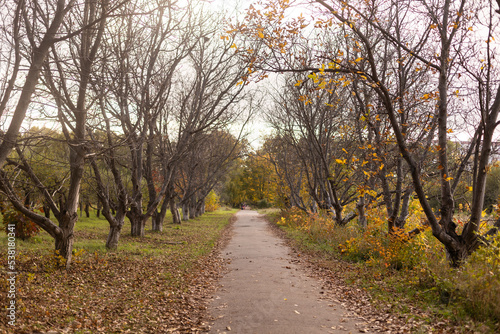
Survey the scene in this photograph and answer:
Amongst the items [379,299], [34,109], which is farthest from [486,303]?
[34,109]

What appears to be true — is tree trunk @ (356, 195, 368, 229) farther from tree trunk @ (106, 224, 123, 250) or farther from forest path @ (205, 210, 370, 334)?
tree trunk @ (106, 224, 123, 250)

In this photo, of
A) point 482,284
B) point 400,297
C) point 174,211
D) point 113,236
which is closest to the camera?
point 482,284

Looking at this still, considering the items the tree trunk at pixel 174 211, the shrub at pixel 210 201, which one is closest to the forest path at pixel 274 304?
the tree trunk at pixel 174 211

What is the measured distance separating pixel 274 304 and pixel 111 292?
10.2 feet

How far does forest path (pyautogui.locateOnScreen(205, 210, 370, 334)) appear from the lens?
532cm

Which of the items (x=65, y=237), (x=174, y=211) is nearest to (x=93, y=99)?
(x=65, y=237)

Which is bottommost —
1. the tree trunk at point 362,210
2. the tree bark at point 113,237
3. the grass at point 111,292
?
the grass at point 111,292

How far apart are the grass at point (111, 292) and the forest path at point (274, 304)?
49 centimetres

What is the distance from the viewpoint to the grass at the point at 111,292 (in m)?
5.25

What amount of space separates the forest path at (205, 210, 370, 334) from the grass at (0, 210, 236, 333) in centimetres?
49

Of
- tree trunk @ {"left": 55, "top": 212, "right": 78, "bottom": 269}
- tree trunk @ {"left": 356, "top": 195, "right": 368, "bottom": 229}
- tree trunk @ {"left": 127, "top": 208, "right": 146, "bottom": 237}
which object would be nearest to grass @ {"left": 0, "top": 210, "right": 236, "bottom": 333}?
tree trunk @ {"left": 55, "top": 212, "right": 78, "bottom": 269}

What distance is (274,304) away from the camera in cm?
639

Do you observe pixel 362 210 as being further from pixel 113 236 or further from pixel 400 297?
pixel 113 236

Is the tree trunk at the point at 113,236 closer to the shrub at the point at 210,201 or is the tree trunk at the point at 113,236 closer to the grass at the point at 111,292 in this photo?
the grass at the point at 111,292
